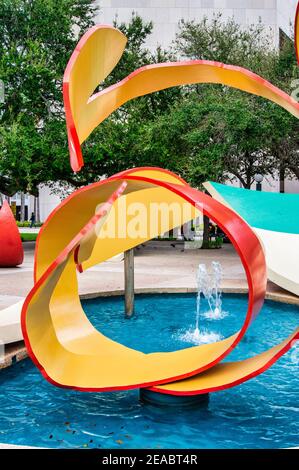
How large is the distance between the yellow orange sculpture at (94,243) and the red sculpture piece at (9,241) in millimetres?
11268

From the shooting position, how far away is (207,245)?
87.4 feet

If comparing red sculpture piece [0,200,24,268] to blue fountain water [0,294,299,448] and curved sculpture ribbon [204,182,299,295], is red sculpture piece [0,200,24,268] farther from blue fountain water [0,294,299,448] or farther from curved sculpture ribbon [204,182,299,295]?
blue fountain water [0,294,299,448]

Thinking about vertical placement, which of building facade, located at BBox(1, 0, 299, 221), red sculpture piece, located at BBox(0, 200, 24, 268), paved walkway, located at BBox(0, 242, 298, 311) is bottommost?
paved walkway, located at BBox(0, 242, 298, 311)

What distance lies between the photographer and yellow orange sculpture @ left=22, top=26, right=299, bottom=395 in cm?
515

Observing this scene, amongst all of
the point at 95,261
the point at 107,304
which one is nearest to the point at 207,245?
the point at 107,304

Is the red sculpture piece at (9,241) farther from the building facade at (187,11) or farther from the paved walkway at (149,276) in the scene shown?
the building facade at (187,11)

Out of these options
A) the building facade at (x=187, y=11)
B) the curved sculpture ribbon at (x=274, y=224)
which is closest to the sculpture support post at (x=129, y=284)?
the curved sculpture ribbon at (x=274, y=224)

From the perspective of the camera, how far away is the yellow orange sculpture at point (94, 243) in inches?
203

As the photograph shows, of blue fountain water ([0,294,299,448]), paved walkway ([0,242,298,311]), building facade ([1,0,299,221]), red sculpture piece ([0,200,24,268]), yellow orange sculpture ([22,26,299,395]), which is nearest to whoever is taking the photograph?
yellow orange sculpture ([22,26,299,395])

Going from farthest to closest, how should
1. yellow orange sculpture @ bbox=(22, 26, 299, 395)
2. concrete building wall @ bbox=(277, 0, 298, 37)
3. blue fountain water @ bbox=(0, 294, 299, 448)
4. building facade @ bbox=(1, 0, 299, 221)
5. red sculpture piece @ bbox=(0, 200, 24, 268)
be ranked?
concrete building wall @ bbox=(277, 0, 298, 37), building facade @ bbox=(1, 0, 299, 221), red sculpture piece @ bbox=(0, 200, 24, 268), blue fountain water @ bbox=(0, 294, 299, 448), yellow orange sculpture @ bbox=(22, 26, 299, 395)

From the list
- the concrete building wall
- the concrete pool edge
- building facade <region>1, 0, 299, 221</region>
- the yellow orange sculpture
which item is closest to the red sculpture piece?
the concrete pool edge

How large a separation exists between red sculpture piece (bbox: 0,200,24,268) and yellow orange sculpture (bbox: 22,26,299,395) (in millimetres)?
11268

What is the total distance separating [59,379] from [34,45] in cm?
1947
